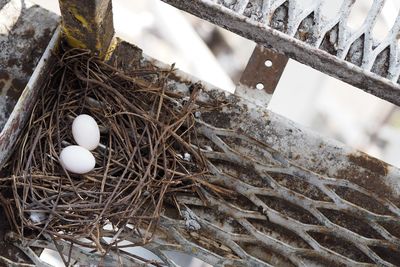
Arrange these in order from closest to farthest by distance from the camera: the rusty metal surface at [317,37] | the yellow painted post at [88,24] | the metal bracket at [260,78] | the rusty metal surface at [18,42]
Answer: the rusty metal surface at [317,37], the yellow painted post at [88,24], the rusty metal surface at [18,42], the metal bracket at [260,78]

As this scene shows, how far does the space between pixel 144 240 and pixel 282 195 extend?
1.21ft

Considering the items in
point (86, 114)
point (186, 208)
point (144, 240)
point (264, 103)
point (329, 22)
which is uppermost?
point (329, 22)

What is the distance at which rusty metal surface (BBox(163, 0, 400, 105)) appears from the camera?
4.56 feet

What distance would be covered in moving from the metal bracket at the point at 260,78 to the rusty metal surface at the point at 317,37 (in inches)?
12.4

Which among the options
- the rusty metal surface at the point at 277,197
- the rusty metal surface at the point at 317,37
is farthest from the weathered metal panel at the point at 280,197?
the rusty metal surface at the point at 317,37

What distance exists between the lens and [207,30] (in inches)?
180

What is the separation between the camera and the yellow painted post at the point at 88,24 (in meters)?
1.53

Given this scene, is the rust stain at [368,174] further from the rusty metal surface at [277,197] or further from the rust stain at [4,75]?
the rust stain at [4,75]

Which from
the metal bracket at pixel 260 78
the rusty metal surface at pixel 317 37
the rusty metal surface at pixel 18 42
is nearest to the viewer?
the rusty metal surface at pixel 317 37

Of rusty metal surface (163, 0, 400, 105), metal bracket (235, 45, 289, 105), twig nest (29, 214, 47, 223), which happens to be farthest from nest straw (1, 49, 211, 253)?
rusty metal surface (163, 0, 400, 105)

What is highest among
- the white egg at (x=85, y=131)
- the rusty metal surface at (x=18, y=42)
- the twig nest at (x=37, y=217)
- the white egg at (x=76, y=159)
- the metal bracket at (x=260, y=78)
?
the metal bracket at (x=260, y=78)

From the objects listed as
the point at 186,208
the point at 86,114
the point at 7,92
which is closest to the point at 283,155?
the point at 186,208

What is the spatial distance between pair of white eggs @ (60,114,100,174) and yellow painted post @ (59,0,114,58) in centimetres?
19

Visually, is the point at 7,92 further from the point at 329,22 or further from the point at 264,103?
the point at 329,22
